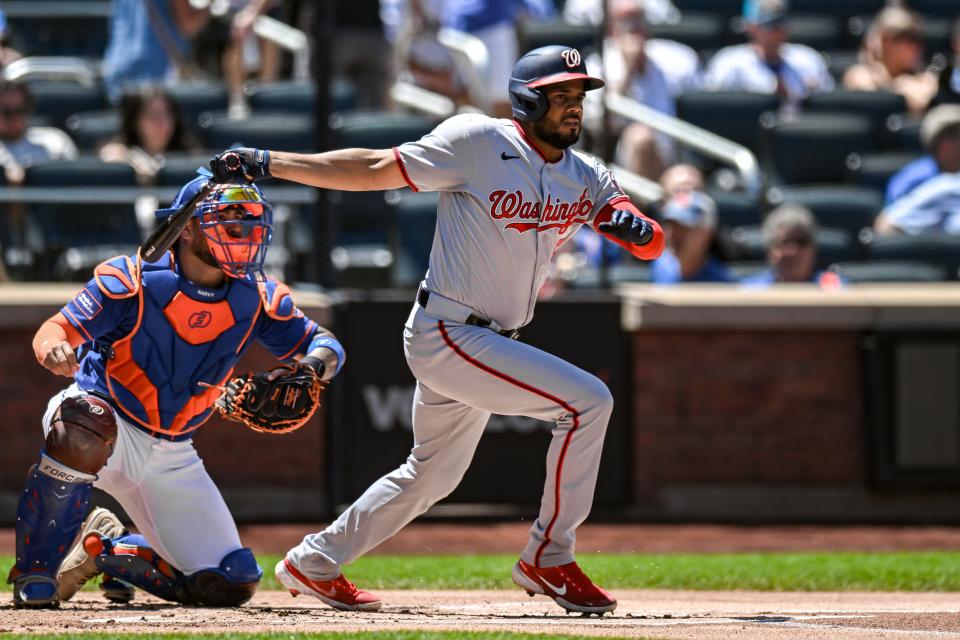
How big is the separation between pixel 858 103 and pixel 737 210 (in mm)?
1839

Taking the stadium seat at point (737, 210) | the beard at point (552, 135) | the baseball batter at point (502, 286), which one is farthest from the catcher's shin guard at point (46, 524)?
the stadium seat at point (737, 210)

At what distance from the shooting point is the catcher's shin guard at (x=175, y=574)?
566cm

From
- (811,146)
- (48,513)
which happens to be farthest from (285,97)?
(48,513)

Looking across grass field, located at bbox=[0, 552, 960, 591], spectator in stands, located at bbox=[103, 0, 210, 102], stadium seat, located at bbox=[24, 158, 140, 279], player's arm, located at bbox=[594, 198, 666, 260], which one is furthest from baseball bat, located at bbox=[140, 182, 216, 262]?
spectator in stands, located at bbox=[103, 0, 210, 102]

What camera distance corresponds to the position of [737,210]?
10.4 m

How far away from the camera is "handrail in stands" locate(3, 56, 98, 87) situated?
37.1 ft

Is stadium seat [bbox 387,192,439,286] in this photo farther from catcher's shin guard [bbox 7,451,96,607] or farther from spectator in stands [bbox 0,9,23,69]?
catcher's shin guard [bbox 7,451,96,607]

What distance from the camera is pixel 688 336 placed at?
9148 millimetres

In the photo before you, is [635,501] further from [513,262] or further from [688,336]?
[513,262]

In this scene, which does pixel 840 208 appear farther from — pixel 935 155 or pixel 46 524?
pixel 46 524

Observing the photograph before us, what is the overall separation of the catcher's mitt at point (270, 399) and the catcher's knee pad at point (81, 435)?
38 centimetres

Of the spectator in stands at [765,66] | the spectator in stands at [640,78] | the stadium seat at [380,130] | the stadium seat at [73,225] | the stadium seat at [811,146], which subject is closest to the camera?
the stadium seat at [73,225]

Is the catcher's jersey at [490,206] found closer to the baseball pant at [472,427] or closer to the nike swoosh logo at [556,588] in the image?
the baseball pant at [472,427]

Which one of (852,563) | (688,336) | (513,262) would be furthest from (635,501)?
(513,262)
